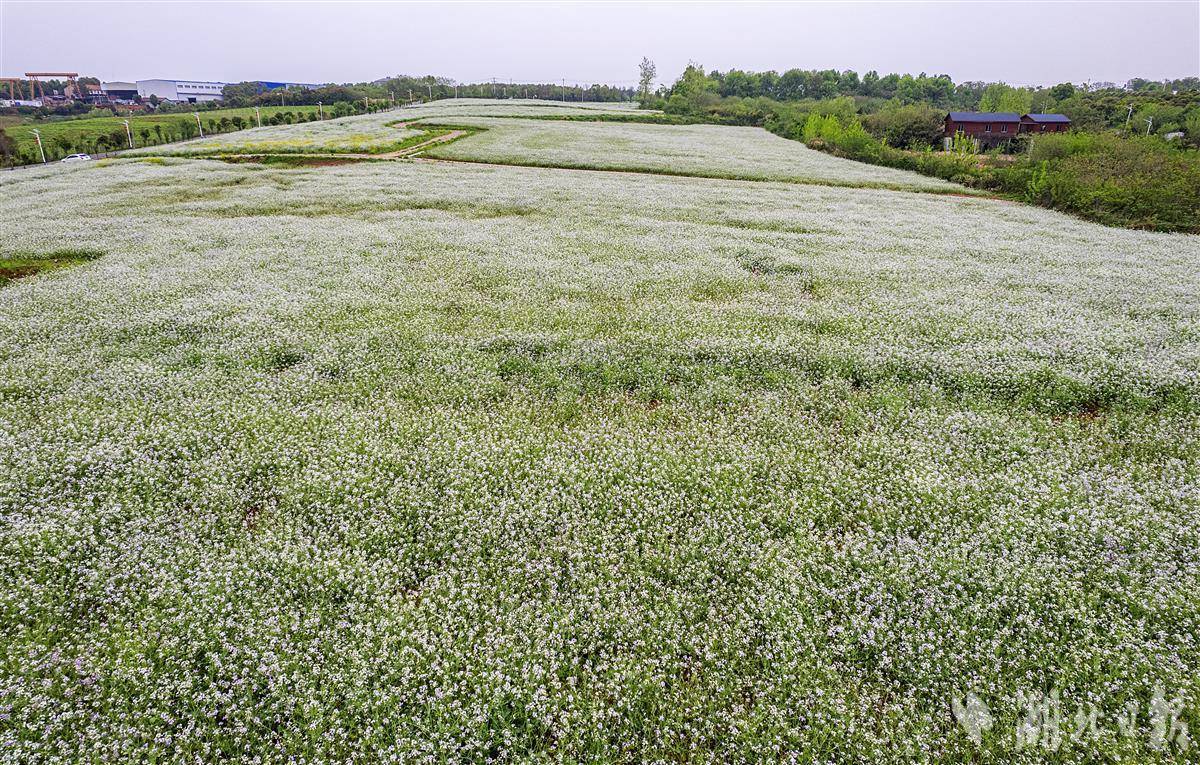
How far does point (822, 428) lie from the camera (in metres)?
10.5

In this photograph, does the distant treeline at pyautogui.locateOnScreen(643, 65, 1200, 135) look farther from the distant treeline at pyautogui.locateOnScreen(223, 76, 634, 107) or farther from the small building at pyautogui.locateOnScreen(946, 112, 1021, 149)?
the distant treeline at pyautogui.locateOnScreen(223, 76, 634, 107)

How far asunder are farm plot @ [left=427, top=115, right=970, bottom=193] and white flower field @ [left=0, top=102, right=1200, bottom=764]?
30687 millimetres

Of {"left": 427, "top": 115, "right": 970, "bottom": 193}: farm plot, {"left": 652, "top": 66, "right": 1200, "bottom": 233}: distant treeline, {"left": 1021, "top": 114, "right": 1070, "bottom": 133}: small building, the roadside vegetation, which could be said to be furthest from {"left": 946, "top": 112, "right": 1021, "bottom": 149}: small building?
the roadside vegetation

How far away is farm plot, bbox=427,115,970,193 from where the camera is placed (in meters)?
45.7

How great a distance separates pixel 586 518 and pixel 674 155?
55.7 meters

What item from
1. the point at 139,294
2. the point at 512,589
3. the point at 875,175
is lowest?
the point at 512,589

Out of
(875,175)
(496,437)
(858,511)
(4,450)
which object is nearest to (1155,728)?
(858,511)

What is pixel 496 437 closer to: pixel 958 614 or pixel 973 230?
pixel 958 614

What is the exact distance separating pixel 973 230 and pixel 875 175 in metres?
22.5

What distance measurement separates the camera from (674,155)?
187ft

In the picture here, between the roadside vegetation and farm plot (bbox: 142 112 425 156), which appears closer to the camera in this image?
farm plot (bbox: 142 112 425 156)

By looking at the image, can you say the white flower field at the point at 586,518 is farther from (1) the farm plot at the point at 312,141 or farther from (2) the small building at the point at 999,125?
(2) the small building at the point at 999,125

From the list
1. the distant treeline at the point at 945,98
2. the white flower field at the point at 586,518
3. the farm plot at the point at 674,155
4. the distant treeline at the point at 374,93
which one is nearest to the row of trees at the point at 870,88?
the distant treeline at the point at 945,98

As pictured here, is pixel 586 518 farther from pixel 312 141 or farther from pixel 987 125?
pixel 987 125
